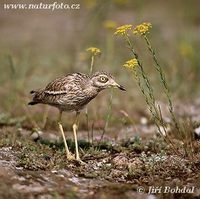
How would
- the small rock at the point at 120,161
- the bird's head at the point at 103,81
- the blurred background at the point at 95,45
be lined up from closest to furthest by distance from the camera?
1. the small rock at the point at 120,161
2. the bird's head at the point at 103,81
3. the blurred background at the point at 95,45

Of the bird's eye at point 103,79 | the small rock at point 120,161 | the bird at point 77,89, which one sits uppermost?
the bird's eye at point 103,79

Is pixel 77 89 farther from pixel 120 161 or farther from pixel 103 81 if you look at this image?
pixel 120 161

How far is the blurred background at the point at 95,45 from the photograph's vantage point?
8.61 m

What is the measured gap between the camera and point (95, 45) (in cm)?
1130

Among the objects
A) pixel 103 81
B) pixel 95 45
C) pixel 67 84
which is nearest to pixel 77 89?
pixel 67 84

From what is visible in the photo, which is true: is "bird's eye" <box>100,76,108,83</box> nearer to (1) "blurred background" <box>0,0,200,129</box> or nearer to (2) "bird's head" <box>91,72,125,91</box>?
(2) "bird's head" <box>91,72,125,91</box>

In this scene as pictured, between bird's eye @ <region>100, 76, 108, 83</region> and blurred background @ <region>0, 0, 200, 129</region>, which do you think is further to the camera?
blurred background @ <region>0, 0, 200, 129</region>

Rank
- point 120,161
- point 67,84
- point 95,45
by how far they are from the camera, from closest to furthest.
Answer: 1. point 120,161
2. point 67,84
3. point 95,45

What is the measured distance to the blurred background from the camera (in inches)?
339

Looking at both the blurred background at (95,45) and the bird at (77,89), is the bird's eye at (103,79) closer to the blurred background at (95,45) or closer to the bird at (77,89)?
the bird at (77,89)

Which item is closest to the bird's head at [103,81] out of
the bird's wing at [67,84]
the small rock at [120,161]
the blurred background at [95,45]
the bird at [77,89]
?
the bird at [77,89]

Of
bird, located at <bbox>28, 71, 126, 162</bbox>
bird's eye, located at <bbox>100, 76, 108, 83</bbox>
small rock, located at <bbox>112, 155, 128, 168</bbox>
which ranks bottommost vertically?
small rock, located at <bbox>112, 155, 128, 168</bbox>

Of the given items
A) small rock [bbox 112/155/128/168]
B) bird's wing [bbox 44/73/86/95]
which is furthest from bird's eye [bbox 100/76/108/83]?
small rock [bbox 112/155/128/168]

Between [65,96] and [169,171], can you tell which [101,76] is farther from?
[169,171]
